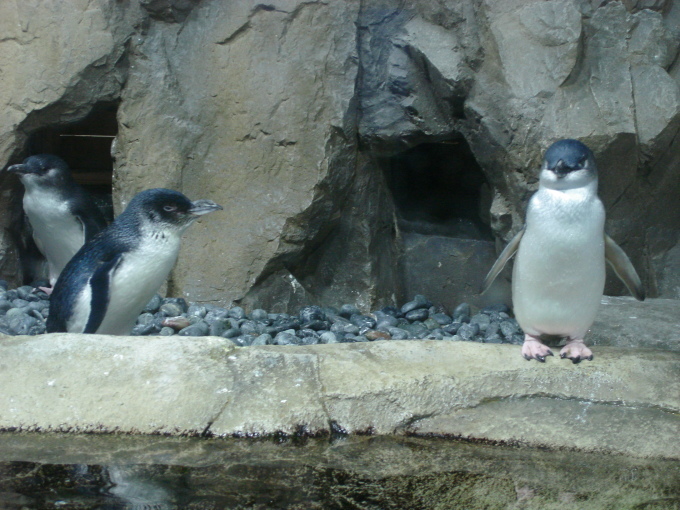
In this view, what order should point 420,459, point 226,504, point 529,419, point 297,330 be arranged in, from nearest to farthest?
point 226,504 < point 420,459 < point 529,419 < point 297,330

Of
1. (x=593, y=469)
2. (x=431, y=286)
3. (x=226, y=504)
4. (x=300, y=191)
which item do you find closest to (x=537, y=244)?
(x=593, y=469)

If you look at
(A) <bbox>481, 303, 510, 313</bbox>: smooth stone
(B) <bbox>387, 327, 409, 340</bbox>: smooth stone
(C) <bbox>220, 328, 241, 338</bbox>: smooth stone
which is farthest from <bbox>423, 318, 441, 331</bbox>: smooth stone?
(C) <bbox>220, 328, 241, 338</bbox>: smooth stone

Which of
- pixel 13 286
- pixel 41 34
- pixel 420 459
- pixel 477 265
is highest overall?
pixel 41 34

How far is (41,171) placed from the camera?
5641mm

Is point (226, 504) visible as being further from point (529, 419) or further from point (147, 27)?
point (147, 27)

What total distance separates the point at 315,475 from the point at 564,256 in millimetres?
1581

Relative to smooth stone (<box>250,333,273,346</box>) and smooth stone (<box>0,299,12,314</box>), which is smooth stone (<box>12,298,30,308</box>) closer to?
smooth stone (<box>0,299,12,314</box>)

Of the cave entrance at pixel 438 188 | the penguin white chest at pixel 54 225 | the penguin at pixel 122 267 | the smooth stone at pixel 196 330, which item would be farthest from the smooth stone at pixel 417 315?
the penguin white chest at pixel 54 225

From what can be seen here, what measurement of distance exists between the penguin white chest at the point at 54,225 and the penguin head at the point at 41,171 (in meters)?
0.08

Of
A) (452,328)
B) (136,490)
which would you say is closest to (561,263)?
(452,328)

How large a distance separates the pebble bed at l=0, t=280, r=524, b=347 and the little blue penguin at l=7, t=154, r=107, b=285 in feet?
1.54

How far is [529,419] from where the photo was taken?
9.46ft

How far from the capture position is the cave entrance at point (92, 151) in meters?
7.01

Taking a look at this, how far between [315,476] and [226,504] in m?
0.36
